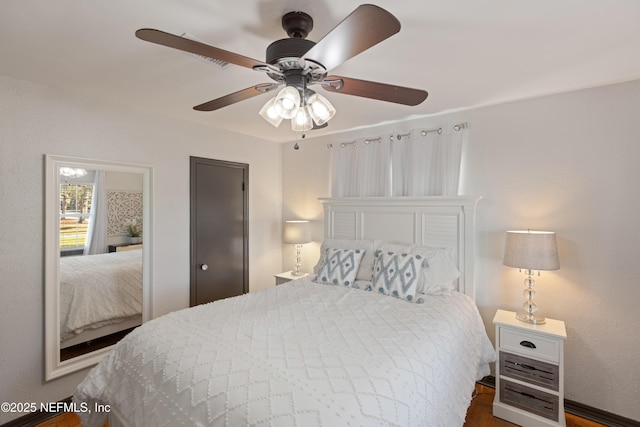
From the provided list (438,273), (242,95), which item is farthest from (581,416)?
(242,95)

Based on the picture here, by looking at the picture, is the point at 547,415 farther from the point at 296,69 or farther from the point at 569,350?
the point at 296,69

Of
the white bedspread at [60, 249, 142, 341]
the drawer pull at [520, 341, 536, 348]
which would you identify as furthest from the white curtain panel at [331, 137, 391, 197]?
the white bedspread at [60, 249, 142, 341]

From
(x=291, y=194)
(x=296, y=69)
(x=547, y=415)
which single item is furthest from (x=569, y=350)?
(x=291, y=194)

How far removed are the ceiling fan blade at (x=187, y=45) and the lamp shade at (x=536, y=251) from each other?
6.90ft

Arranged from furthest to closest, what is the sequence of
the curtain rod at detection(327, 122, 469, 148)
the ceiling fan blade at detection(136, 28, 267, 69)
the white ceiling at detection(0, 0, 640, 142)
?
the curtain rod at detection(327, 122, 469, 148), the white ceiling at detection(0, 0, 640, 142), the ceiling fan blade at detection(136, 28, 267, 69)

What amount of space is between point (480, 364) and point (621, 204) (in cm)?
152

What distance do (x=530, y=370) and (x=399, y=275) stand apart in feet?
3.61

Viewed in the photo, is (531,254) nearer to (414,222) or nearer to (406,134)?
(414,222)

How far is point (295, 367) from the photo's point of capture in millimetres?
1330

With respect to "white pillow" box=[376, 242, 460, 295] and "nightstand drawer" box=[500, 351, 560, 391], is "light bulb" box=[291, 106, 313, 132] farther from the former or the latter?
"nightstand drawer" box=[500, 351, 560, 391]

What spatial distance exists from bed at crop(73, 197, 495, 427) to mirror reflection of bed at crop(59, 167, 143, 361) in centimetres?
92

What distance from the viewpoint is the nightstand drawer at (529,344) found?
82.7 inches

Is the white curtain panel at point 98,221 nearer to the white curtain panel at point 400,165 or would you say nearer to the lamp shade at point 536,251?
Result: the white curtain panel at point 400,165

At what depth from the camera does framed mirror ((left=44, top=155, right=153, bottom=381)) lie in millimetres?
2301
